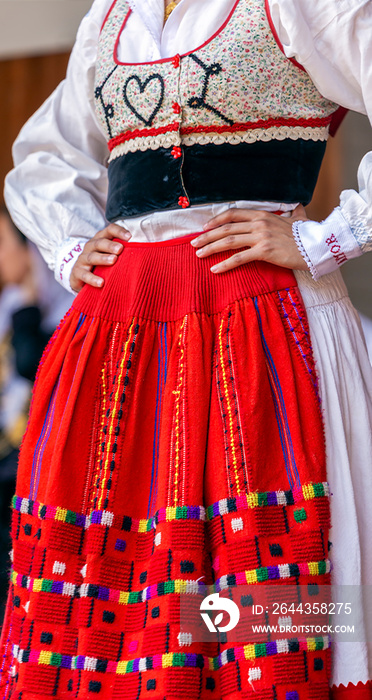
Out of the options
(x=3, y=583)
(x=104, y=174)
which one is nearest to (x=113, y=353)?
(x=104, y=174)

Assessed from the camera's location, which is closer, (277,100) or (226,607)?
(226,607)

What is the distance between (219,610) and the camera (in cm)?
95

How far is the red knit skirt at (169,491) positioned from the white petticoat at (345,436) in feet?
0.11

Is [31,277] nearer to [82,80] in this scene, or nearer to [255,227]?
[82,80]

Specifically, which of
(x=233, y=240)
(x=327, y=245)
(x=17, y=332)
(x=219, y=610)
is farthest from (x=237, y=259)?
(x=17, y=332)

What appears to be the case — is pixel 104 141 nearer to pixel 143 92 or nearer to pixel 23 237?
pixel 143 92

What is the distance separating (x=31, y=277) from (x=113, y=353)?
6.06ft

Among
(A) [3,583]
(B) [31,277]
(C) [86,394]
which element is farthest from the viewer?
(B) [31,277]

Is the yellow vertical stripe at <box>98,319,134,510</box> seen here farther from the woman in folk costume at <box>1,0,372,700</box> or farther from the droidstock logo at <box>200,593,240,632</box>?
the droidstock logo at <box>200,593,240,632</box>

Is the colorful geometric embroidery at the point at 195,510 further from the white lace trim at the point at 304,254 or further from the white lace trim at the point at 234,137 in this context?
the white lace trim at the point at 234,137

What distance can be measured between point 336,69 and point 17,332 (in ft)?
5.91

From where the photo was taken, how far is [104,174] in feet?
4.82

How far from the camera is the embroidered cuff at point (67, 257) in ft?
4.45

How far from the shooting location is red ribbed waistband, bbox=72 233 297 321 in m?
1.10
